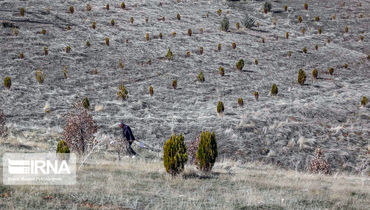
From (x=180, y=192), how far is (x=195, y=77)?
19.9 m

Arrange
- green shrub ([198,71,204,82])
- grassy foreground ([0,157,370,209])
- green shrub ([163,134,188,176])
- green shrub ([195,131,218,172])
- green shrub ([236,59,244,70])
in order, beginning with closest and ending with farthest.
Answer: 1. grassy foreground ([0,157,370,209])
2. green shrub ([163,134,188,176])
3. green shrub ([195,131,218,172])
4. green shrub ([198,71,204,82])
5. green shrub ([236,59,244,70])

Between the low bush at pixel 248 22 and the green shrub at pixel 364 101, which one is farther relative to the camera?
the low bush at pixel 248 22

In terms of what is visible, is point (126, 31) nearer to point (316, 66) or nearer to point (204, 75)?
point (204, 75)

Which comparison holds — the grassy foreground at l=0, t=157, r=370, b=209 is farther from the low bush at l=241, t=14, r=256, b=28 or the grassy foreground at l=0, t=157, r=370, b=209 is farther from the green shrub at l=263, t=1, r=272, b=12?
the green shrub at l=263, t=1, r=272, b=12

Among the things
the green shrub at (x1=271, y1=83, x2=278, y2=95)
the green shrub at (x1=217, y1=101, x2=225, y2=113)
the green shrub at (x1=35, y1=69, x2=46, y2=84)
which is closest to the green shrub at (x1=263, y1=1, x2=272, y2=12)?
the green shrub at (x1=271, y1=83, x2=278, y2=95)

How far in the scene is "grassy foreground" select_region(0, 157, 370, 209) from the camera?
23.7 feet

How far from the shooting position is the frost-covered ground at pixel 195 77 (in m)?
19.2

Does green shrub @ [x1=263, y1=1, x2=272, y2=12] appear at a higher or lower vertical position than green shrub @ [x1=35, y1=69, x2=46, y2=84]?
higher

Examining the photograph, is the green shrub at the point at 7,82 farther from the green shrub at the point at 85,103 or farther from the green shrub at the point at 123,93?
the green shrub at the point at 123,93

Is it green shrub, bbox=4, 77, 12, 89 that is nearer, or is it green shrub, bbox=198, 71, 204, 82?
green shrub, bbox=4, 77, 12, 89

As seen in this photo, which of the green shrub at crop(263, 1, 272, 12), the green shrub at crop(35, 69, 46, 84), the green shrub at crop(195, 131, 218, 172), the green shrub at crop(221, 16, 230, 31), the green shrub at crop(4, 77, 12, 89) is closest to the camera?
the green shrub at crop(195, 131, 218, 172)

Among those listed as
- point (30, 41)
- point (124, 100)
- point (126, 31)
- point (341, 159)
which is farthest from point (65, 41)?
point (341, 159)

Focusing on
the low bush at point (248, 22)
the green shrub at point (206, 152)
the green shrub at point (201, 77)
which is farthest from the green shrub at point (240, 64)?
the green shrub at point (206, 152)

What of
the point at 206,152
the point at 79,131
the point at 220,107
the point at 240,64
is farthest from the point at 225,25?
the point at 206,152
